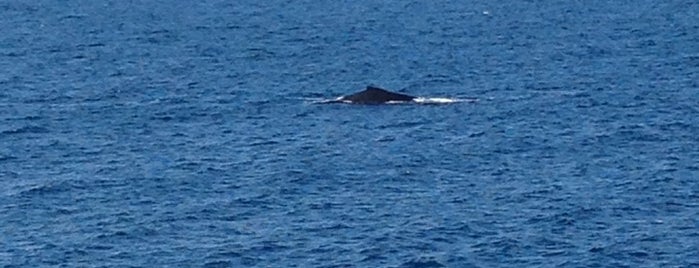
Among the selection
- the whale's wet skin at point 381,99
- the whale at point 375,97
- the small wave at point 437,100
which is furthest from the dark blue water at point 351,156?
the whale at point 375,97

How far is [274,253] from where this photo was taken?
103625 mm

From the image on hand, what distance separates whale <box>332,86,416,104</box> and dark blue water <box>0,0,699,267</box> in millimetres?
2266

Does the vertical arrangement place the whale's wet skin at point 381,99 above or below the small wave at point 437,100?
above

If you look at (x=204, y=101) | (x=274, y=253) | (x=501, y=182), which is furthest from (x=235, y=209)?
(x=204, y=101)

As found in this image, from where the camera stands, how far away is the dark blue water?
10512cm

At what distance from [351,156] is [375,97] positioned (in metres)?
19.9

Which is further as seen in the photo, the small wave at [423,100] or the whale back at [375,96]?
the small wave at [423,100]

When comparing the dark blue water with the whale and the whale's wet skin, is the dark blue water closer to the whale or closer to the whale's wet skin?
the whale's wet skin

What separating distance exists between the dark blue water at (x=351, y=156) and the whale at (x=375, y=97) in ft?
7.44

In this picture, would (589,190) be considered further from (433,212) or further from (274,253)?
(274,253)

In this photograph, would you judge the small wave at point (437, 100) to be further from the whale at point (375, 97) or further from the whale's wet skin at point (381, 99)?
the whale at point (375, 97)

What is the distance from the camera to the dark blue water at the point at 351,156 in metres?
105

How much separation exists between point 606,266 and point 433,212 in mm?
14426

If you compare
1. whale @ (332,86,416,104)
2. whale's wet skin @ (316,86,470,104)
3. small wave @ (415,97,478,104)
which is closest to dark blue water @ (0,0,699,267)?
small wave @ (415,97,478,104)
